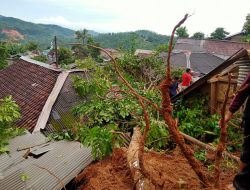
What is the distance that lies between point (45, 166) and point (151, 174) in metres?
1.97

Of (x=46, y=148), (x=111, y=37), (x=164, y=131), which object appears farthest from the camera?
(x=111, y=37)

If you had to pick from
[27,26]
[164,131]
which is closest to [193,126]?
[164,131]

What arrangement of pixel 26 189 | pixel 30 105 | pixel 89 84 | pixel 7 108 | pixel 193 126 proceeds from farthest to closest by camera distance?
1. pixel 30 105
2. pixel 89 84
3. pixel 193 126
4. pixel 7 108
5. pixel 26 189

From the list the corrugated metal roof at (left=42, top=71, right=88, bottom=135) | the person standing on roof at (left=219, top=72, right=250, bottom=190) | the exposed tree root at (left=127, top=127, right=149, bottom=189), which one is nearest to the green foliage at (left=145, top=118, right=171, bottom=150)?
the exposed tree root at (left=127, top=127, right=149, bottom=189)

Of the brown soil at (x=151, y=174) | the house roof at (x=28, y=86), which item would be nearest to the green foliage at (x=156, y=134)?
the brown soil at (x=151, y=174)

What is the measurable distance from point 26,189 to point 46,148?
5.77 feet

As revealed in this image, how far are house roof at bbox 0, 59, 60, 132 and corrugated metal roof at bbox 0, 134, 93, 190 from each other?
16.4ft

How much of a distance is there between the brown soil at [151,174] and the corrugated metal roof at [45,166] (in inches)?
10.4

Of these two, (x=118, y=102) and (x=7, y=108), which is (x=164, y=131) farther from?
(x=7, y=108)

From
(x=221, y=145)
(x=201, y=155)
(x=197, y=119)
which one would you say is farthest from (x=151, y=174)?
(x=197, y=119)

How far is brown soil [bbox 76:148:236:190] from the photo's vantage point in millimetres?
3313

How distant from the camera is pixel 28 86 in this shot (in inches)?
539

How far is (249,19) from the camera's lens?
4275cm

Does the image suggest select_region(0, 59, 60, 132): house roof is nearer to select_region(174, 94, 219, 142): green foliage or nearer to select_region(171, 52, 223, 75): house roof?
select_region(174, 94, 219, 142): green foliage
